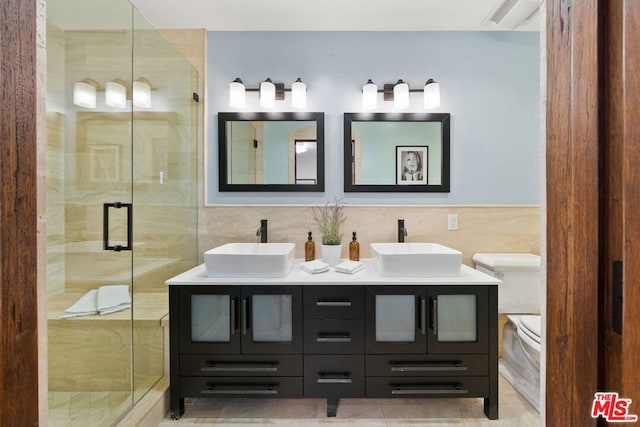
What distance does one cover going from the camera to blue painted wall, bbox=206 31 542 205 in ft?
7.60

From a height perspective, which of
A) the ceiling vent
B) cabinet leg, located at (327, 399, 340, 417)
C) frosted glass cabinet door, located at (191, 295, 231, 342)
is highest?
the ceiling vent

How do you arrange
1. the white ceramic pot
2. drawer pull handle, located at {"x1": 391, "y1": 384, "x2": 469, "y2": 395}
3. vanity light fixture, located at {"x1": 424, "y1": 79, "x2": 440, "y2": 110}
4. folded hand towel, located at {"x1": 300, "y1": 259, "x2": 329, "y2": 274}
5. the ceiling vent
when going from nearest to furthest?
drawer pull handle, located at {"x1": 391, "y1": 384, "x2": 469, "y2": 395}
folded hand towel, located at {"x1": 300, "y1": 259, "x2": 329, "y2": 274}
the ceiling vent
the white ceramic pot
vanity light fixture, located at {"x1": 424, "y1": 79, "x2": 440, "y2": 110}

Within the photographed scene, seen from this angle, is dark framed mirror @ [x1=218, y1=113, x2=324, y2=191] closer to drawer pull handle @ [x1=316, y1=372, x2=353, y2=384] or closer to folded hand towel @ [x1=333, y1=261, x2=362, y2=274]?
folded hand towel @ [x1=333, y1=261, x2=362, y2=274]

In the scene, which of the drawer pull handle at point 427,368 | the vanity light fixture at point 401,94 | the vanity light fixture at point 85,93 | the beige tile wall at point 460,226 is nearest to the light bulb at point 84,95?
the vanity light fixture at point 85,93

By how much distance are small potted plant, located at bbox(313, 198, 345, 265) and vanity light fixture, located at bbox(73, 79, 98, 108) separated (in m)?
1.44

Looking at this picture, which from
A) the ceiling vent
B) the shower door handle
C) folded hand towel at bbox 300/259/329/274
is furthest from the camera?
the ceiling vent

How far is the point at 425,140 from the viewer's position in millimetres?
2316

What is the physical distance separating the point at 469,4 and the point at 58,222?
268cm

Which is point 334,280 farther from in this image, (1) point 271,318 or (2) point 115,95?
(2) point 115,95

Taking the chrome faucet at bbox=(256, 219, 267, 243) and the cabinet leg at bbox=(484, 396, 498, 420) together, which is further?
the chrome faucet at bbox=(256, 219, 267, 243)

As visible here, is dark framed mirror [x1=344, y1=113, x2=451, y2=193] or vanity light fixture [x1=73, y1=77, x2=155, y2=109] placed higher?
vanity light fixture [x1=73, y1=77, x2=155, y2=109]

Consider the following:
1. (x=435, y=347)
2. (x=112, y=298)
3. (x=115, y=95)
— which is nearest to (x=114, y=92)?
(x=115, y=95)

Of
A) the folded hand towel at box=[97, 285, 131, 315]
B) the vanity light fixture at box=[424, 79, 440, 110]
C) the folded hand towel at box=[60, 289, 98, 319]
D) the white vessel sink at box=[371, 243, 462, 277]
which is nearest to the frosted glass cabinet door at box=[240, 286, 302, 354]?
the white vessel sink at box=[371, 243, 462, 277]

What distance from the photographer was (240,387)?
5.74ft
